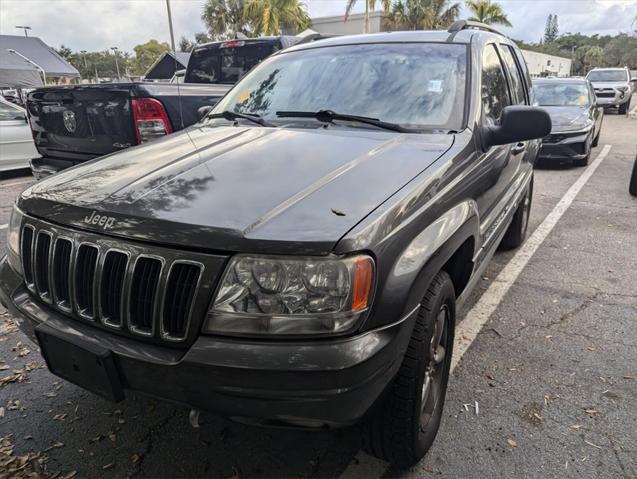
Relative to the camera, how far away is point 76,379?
182 cm

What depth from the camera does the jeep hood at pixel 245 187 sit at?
1587 millimetres

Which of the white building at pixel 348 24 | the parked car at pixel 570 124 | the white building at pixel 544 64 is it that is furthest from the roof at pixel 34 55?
the white building at pixel 544 64

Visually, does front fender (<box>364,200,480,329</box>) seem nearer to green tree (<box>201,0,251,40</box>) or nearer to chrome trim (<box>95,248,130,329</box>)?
chrome trim (<box>95,248,130,329</box>)

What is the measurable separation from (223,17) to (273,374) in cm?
3535

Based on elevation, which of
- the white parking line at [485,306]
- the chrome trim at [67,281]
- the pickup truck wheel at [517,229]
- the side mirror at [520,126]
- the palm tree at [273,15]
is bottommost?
the white parking line at [485,306]

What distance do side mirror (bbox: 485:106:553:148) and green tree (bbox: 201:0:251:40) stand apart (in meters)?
32.1

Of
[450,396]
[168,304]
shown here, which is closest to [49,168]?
[168,304]

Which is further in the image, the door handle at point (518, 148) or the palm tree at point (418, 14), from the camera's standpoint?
the palm tree at point (418, 14)

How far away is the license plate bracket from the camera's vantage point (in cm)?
168

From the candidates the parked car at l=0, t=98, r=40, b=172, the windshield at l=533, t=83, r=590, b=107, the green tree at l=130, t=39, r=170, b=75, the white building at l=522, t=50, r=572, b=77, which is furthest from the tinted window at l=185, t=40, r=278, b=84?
the green tree at l=130, t=39, r=170, b=75

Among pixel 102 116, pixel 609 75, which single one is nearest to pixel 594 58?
pixel 609 75

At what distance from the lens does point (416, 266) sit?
176cm

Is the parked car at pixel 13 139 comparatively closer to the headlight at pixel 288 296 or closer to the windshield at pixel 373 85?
the windshield at pixel 373 85

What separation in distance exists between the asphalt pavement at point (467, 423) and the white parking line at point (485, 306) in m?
0.01
